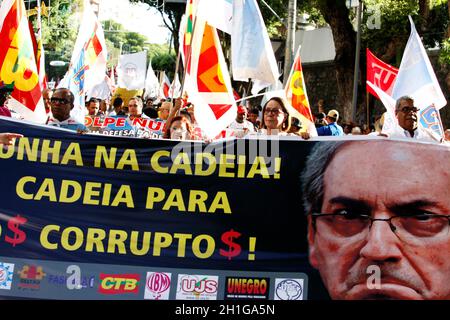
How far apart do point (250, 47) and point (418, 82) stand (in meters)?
1.76

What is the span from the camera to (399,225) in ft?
19.9

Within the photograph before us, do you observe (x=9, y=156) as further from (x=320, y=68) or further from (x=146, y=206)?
(x=320, y=68)

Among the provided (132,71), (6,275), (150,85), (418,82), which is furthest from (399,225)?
(150,85)

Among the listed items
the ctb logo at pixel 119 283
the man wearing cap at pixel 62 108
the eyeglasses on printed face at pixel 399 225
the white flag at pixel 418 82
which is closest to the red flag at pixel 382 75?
the white flag at pixel 418 82

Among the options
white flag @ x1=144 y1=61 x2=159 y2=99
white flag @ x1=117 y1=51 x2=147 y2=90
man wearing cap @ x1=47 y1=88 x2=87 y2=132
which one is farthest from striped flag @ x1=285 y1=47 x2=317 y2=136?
white flag @ x1=144 y1=61 x2=159 y2=99

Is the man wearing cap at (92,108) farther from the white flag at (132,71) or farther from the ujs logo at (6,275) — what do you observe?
the white flag at (132,71)

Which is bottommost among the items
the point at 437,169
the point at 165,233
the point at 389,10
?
the point at 165,233

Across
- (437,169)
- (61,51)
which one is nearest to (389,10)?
(437,169)

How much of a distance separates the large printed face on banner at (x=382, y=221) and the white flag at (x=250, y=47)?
2.67 meters

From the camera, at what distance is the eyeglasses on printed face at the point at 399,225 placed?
6055 mm

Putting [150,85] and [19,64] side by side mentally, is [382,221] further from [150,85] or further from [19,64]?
[150,85]

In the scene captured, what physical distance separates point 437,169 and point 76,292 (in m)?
2.57

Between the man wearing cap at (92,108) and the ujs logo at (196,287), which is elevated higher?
the man wearing cap at (92,108)

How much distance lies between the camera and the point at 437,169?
20.5 feet
